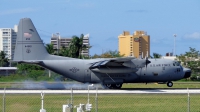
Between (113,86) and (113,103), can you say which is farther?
(113,86)

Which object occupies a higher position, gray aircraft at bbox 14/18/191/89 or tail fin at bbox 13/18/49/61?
tail fin at bbox 13/18/49/61

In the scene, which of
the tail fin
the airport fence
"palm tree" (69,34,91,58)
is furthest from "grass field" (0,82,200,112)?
"palm tree" (69,34,91,58)

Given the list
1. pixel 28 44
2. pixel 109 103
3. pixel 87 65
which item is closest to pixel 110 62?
pixel 87 65

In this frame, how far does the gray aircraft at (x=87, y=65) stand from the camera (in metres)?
45.9

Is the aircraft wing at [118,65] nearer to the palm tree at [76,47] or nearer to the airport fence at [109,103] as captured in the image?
the airport fence at [109,103]

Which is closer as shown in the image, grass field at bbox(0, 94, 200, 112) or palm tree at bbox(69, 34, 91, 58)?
grass field at bbox(0, 94, 200, 112)

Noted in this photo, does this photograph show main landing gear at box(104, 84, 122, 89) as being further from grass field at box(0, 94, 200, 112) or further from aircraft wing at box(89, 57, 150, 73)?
grass field at box(0, 94, 200, 112)

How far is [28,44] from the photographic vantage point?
1822 inches

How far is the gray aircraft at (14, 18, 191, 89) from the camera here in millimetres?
45906

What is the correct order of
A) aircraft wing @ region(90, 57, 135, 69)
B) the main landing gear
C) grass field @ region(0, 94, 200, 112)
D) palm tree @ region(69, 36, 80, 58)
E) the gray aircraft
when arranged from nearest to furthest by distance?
grass field @ region(0, 94, 200, 112) → aircraft wing @ region(90, 57, 135, 69) → the gray aircraft → the main landing gear → palm tree @ region(69, 36, 80, 58)

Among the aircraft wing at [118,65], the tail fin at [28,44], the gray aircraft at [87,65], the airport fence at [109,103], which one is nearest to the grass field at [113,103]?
the airport fence at [109,103]

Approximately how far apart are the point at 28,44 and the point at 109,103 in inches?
612

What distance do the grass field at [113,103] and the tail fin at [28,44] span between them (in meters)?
8.65

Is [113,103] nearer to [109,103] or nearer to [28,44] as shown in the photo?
[109,103]
